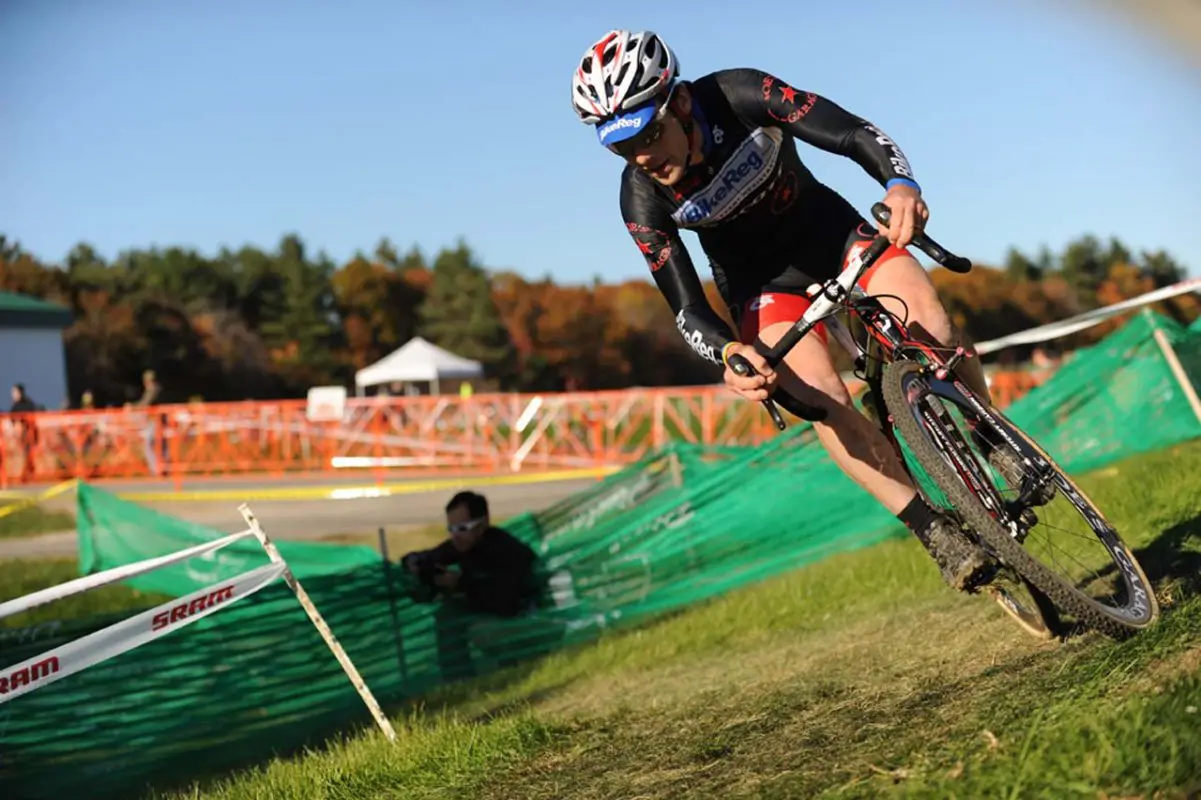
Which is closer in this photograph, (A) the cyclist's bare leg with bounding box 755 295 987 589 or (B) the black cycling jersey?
(B) the black cycling jersey

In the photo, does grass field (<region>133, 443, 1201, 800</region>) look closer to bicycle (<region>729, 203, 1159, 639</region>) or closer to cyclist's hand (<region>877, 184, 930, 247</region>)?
bicycle (<region>729, 203, 1159, 639</region>)

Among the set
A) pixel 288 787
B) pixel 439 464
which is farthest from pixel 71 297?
pixel 288 787

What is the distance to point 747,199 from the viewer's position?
18.6 feet

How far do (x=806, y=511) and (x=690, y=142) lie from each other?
20.9ft

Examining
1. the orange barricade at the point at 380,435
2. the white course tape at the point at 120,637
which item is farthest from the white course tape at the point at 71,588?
the orange barricade at the point at 380,435

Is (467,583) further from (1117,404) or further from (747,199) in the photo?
(1117,404)

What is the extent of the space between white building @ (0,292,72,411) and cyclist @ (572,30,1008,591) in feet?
138

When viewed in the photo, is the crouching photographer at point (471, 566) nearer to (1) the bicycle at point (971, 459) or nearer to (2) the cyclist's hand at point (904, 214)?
(1) the bicycle at point (971, 459)

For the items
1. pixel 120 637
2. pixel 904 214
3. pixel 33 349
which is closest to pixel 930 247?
pixel 904 214

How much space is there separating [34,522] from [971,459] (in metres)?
16.3

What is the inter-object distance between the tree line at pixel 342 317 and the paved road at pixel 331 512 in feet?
127

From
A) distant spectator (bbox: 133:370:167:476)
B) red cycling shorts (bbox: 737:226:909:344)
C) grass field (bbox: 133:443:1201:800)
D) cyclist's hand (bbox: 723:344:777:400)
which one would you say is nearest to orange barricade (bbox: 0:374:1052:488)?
distant spectator (bbox: 133:370:167:476)

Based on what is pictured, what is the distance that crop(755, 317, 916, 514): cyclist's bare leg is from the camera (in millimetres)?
5738

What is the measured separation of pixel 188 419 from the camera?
104 feet
